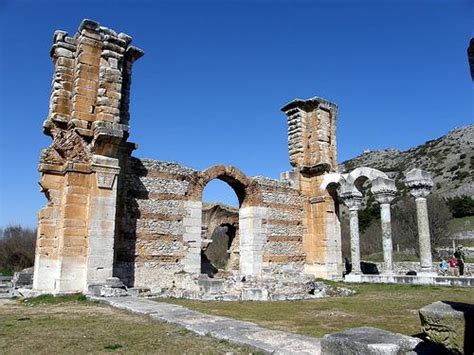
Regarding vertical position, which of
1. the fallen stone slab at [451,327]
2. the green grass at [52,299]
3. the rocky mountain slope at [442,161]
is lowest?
the green grass at [52,299]

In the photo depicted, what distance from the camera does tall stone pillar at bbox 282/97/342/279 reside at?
18891 mm

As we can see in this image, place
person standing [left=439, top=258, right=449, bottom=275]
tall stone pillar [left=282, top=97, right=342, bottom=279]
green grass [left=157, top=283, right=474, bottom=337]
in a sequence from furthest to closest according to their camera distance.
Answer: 1. person standing [left=439, top=258, right=449, bottom=275]
2. tall stone pillar [left=282, top=97, right=342, bottom=279]
3. green grass [left=157, top=283, right=474, bottom=337]

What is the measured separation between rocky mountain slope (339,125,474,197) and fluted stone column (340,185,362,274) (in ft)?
139

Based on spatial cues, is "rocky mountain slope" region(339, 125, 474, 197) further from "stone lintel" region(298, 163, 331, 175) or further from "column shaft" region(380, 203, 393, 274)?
"column shaft" region(380, 203, 393, 274)

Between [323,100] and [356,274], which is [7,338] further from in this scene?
[323,100]

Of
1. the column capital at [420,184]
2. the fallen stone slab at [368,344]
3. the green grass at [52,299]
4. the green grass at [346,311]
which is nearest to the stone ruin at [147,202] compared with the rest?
the green grass at [52,299]

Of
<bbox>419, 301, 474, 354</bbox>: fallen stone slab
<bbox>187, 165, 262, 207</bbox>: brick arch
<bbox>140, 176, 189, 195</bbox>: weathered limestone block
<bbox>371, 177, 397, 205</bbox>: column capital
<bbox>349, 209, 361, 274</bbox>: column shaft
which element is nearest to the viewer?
<bbox>419, 301, 474, 354</bbox>: fallen stone slab

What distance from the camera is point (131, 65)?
14.8 meters

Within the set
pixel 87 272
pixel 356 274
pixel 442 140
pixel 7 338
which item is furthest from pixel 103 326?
pixel 442 140

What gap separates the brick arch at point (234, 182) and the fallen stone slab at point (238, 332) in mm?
8283

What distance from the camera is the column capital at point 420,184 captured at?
16703 millimetres

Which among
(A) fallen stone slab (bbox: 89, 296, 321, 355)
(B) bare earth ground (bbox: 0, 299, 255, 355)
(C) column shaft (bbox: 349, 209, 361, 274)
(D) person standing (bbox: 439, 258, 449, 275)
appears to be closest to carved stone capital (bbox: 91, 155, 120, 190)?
(B) bare earth ground (bbox: 0, 299, 255, 355)

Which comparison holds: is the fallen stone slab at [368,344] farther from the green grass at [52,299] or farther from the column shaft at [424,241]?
the column shaft at [424,241]

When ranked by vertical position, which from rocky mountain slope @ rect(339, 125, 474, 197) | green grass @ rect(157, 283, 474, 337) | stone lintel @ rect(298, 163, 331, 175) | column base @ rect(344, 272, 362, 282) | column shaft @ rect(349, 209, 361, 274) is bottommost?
green grass @ rect(157, 283, 474, 337)
